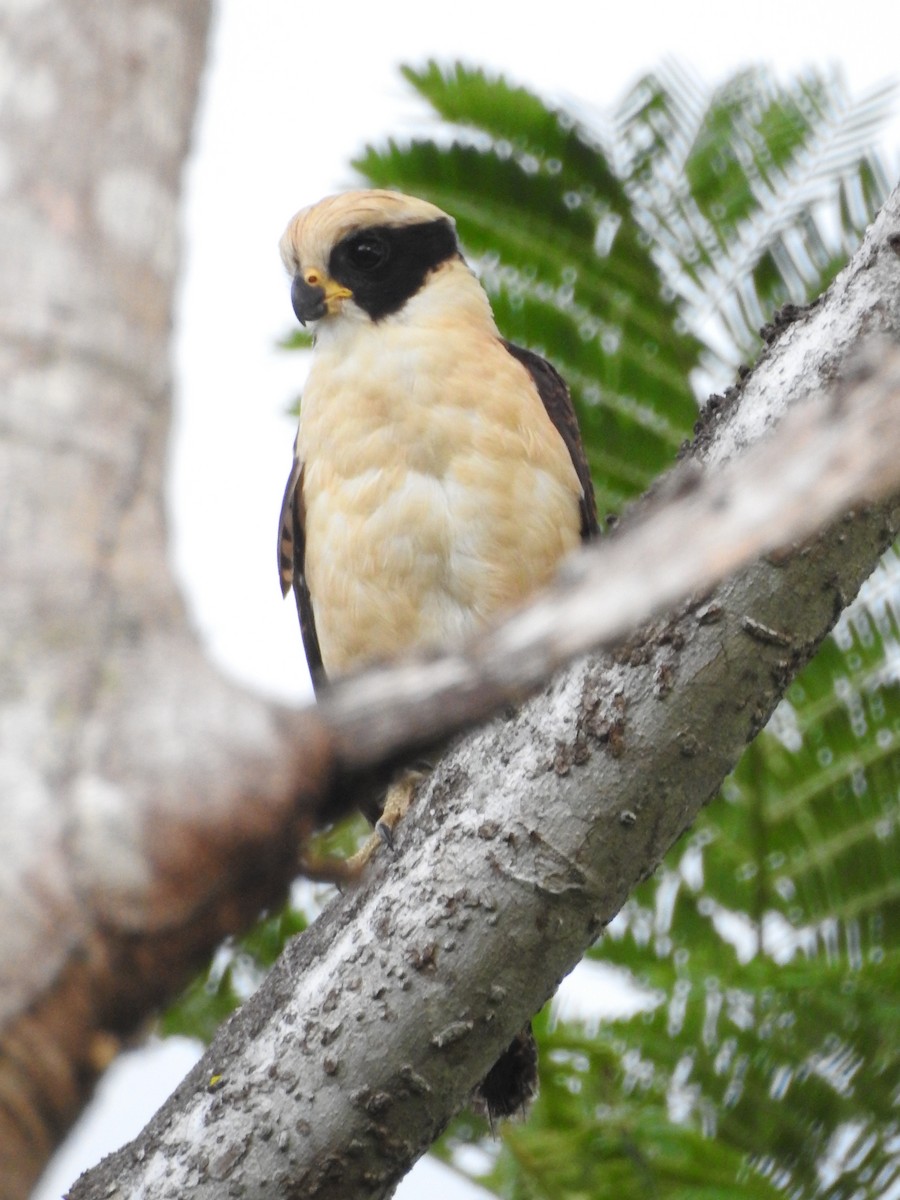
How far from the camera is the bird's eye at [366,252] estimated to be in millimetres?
4797

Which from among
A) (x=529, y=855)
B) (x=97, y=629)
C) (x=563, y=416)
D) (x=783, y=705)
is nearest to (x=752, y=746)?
(x=783, y=705)

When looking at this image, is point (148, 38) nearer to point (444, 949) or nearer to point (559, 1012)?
point (444, 949)

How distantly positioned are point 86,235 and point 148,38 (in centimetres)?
22

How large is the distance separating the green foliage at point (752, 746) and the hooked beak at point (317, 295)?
5.97ft

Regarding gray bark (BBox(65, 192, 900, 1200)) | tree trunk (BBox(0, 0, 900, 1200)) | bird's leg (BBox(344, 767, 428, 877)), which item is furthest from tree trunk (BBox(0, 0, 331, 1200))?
bird's leg (BBox(344, 767, 428, 877))

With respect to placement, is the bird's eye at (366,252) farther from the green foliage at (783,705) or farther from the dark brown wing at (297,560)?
the green foliage at (783,705)

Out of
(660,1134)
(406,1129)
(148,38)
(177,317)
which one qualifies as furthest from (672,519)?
(660,1134)

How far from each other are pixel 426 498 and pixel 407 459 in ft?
0.47

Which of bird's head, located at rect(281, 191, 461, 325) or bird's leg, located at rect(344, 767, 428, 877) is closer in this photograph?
bird's leg, located at rect(344, 767, 428, 877)

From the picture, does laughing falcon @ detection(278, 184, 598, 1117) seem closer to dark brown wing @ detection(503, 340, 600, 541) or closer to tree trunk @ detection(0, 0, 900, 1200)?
dark brown wing @ detection(503, 340, 600, 541)

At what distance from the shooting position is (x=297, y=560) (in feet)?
16.6

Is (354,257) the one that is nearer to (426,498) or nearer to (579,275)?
(426,498)

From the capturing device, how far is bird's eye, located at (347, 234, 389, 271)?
480 cm

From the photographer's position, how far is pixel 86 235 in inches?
57.5
